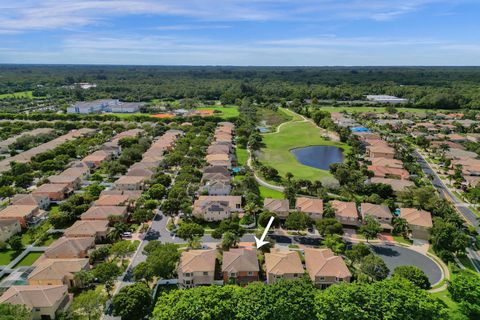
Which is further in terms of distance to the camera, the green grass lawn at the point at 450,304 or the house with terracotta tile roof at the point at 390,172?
the house with terracotta tile roof at the point at 390,172

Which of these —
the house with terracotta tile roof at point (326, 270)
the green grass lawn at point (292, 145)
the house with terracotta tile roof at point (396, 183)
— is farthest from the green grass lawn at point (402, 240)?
the green grass lawn at point (292, 145)

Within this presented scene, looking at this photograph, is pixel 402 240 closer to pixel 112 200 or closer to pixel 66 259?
pixel 66 259

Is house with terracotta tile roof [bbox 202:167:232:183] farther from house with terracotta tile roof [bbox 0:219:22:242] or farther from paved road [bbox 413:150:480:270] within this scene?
paved road [bbox 413:150:480:270]

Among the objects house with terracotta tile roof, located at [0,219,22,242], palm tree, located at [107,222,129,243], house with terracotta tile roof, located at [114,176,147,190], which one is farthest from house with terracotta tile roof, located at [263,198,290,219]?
house with terracotta tile roof, located at [0,219,22,242]

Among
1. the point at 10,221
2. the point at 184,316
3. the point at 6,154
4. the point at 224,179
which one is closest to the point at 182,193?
the point at 224,179

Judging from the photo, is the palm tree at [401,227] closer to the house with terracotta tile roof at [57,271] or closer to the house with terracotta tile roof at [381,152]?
the house with terracotta tile roof at [381,152]

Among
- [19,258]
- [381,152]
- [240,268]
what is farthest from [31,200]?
[381,152]

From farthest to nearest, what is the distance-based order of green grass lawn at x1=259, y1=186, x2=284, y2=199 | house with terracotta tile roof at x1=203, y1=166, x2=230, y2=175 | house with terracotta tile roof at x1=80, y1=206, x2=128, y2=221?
house with terracotta tile roof at x1=203, y1=166, x2=230, y2=175, green grass lawn at x1=259, y1=186, x2=284, y2=199, house with terracotta tile roof at x1=80, y1=206, x2=128, y2=221
